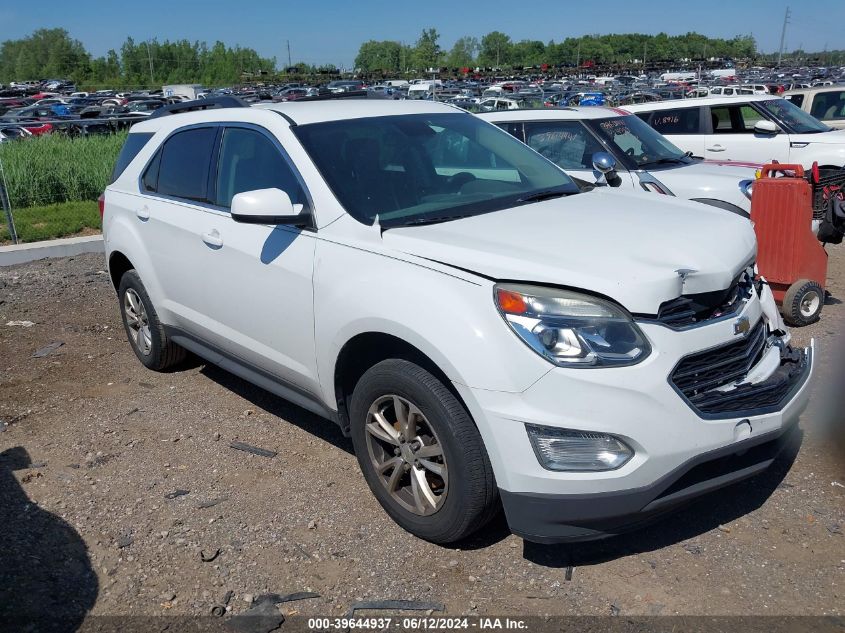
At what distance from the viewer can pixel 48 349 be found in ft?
21.6

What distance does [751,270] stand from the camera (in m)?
3.67

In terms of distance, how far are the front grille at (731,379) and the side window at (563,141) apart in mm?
4906

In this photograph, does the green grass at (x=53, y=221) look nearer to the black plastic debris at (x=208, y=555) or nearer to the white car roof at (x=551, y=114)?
the white car roof at (x=551, y=114)

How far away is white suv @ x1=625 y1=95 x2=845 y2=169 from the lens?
10664mm

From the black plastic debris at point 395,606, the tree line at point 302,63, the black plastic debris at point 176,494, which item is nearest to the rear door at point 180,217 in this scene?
the black plastic debris at point 176,494

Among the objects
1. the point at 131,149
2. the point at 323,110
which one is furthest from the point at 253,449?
the point at 131,149

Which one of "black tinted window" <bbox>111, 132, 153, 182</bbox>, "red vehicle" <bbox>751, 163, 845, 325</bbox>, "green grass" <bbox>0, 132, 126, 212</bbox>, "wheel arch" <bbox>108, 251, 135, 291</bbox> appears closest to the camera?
"black tinted window" <bbox>111, 132, 153, 182</bbox>

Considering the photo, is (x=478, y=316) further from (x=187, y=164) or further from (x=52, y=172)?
(x=52, y=172)

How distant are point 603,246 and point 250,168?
2.15 m

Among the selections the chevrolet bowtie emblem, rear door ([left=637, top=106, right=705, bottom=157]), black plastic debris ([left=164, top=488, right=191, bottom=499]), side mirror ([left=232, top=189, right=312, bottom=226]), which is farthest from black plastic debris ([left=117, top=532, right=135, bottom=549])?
rear door ([left=637, top=106, right=705, bottom=157])

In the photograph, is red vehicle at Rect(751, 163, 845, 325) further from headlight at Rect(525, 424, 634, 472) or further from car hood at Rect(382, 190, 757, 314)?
headlight at Rect(525, 424, 634, 472)

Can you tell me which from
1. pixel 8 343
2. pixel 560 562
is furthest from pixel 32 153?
pixel 560 562

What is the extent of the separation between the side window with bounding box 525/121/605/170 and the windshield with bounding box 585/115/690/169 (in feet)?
0.46

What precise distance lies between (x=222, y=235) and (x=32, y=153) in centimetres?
1060
